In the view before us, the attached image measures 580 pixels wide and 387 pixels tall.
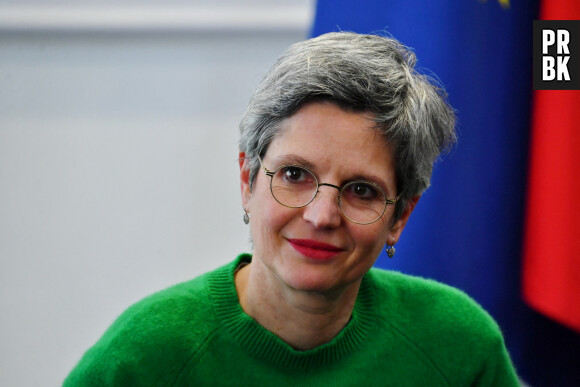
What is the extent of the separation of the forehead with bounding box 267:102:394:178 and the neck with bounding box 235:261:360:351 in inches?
9.2

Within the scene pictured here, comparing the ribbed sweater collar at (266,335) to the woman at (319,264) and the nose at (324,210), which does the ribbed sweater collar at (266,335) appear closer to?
the woman at (319,264)

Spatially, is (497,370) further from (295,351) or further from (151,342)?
(151,342)

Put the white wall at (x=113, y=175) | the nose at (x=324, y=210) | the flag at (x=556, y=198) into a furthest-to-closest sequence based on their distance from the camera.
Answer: the white wall at (x=113, y=175)
the flag at (x=556, y=198)
the nose at (x=324, y=210)

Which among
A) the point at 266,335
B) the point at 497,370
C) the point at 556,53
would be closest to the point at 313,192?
the point at 266,335

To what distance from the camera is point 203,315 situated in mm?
1157

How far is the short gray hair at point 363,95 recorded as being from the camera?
3.46ft

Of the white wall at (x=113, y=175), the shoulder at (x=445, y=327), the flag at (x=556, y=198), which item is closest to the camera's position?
the shoulder at (x=445, y=327)

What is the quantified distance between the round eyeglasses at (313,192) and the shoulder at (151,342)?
0.85 feet

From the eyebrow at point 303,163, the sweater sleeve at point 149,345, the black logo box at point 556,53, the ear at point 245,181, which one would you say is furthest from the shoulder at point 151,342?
the black logo box at point 556,53

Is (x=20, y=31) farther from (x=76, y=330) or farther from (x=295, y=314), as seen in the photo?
(x=295, y=314)

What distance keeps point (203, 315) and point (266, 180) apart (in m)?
0.26

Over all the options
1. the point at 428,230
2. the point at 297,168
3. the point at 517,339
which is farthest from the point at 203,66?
the point at 517,339

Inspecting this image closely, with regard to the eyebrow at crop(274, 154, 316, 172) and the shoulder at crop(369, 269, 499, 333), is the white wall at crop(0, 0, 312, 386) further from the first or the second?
the eyebrow at crop(274, 154, 316, 172)

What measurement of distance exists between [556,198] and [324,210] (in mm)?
720
